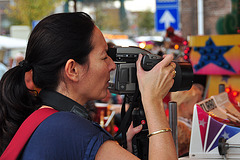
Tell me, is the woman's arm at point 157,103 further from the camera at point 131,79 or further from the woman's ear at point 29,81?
the woman's ear at point 29,81

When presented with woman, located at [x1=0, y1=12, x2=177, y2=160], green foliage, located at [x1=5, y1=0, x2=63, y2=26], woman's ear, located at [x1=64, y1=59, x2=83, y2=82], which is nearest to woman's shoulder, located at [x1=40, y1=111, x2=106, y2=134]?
woman, located at [x1=0, y1=12, x2=177, y2=160]

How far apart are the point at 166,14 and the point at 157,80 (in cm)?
557

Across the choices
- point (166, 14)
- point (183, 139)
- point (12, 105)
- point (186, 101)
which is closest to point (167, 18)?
point (166, 14)

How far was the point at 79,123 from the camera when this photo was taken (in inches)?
43.4

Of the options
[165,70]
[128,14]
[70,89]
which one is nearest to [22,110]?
[70,89]

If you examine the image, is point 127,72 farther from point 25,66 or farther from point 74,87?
point 25,66

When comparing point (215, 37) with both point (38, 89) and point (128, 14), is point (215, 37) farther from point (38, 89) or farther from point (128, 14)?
point (128, 14)

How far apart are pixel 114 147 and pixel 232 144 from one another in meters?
0.74

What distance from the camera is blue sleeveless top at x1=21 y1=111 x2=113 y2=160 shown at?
3.51 feet

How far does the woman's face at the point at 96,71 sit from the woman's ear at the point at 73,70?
3 centimetres

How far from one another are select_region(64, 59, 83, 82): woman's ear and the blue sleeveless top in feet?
0.50

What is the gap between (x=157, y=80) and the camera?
4.04ft

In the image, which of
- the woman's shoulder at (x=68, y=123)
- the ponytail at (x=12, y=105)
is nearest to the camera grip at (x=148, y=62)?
the woman's shoulder at (x=68, y=123)

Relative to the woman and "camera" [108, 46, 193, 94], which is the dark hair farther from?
"camera" [108, 46, 193, 94]
